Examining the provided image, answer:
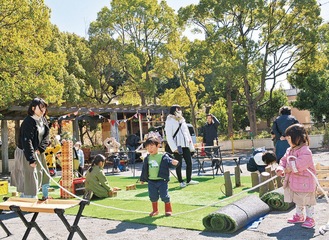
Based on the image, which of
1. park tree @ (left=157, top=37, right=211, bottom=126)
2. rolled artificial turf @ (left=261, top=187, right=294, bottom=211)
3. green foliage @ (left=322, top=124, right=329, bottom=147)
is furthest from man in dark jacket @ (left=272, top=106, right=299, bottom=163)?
park tree @ (left=157, top=37, right=211, bottom=126)

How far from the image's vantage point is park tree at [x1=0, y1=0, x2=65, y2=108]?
44.3 feet

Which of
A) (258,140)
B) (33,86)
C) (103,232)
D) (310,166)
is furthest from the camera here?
(258,140)

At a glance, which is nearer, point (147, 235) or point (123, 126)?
point (147, 235)

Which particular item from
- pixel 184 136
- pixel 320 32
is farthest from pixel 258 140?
pixel 184 136

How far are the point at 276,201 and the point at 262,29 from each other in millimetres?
18419

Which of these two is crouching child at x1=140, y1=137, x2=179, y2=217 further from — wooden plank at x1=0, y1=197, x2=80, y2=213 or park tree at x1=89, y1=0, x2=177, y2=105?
park tree at x1=89, y1=0, x2=177, y2=105

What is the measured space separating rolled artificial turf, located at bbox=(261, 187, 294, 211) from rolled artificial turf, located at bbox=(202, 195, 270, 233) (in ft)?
1.40

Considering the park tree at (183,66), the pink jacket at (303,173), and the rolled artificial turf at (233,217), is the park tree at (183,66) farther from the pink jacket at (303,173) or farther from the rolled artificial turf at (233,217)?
the pink jacket at (303,173)

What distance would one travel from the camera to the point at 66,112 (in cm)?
1817

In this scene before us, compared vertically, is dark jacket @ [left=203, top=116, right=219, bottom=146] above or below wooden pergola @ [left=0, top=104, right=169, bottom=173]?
below

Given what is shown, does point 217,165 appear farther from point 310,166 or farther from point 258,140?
point 258,140

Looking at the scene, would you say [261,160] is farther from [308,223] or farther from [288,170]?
[308,223]

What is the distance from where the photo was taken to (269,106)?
104 feet

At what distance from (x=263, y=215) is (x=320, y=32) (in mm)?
18314
